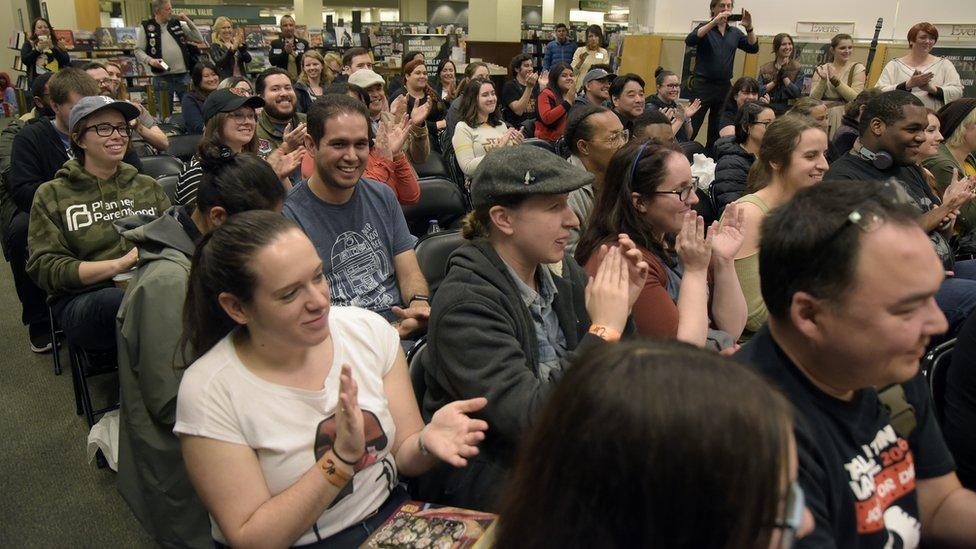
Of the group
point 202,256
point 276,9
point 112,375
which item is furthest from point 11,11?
point 202,256

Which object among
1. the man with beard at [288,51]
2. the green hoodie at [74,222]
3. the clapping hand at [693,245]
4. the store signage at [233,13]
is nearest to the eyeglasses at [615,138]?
the clapping hand at [693,245]

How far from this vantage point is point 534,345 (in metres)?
1.66

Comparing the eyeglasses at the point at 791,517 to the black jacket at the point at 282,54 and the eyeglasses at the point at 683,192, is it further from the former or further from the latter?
the black jacket at the point at 282,54

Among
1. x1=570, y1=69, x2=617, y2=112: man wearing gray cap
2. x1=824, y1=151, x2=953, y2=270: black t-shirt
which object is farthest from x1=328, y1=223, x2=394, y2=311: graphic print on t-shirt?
x1=570, y1=69, x2=617, y2=112: man wearing gray cap

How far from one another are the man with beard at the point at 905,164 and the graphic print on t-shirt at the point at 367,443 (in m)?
2.46

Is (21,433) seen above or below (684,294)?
below

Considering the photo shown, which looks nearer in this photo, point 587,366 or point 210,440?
point 587,366

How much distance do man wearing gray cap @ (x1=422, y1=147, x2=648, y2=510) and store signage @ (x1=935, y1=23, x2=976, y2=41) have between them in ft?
26.6

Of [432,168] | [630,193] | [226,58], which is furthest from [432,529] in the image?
[226,58]

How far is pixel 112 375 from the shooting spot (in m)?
3.46

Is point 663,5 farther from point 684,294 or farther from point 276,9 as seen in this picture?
point 276,9

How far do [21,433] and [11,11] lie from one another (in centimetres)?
1402

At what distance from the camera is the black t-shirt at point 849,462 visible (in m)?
1.11

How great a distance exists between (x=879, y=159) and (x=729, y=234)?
1.48 metres
